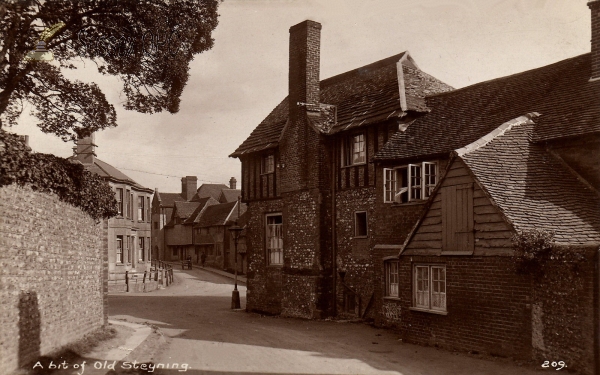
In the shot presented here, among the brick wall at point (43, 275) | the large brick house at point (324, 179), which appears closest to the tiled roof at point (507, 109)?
the large brick house at point (324, 179)

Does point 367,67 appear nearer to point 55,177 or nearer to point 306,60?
point 306,60

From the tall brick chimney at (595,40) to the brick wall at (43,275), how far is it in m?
14.6

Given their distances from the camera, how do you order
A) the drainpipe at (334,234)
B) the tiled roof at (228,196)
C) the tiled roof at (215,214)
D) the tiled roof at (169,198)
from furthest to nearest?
the tiled roof at (169,198), the tiled roof at (228,196), the tiled roof at (215,214), the drainpipe at (334,234)

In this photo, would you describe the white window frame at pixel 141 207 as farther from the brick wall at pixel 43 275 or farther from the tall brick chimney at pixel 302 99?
the brick wall at pixel 43 275

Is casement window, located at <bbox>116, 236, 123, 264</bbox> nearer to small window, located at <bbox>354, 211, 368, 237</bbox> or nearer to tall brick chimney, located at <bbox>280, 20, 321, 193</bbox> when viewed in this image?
tall brick chimney, located at <bbox>280, 20, 321, 193</bbox>

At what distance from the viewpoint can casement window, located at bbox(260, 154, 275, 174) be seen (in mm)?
26578

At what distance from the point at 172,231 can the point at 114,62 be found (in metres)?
58.9

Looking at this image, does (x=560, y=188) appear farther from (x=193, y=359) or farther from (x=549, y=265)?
(x=193, y=359)

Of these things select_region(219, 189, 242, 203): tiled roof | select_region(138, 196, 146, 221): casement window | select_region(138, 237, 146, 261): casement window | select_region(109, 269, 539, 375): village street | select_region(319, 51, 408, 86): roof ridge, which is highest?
select_region(319, 51, 408, 86): roof ridge

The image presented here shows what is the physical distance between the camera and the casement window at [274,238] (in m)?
26.0

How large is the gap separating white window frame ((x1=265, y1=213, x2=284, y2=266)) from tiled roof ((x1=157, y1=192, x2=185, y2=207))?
2074 inches

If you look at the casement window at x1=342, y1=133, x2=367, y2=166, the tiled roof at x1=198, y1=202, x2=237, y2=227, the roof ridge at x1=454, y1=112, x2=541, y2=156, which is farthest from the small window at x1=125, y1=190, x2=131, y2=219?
the roof ridge at x1=454, y1=112, x2=541, y2=156

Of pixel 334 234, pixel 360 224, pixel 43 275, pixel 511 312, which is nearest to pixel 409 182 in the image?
pixel 360 224

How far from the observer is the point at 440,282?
15.4 meters
